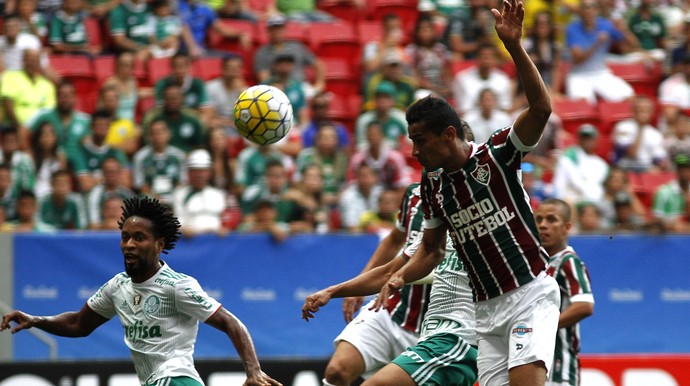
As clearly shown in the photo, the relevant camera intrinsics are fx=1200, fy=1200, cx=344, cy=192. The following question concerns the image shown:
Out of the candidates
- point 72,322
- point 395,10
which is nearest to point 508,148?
point 72,322

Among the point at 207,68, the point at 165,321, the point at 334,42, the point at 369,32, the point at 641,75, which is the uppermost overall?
the point at 369,32

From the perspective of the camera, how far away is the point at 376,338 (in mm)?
7871

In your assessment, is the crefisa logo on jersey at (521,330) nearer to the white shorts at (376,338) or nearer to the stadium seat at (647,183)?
the white shorts at (376,338)

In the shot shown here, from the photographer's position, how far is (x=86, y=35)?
1441 centimetres

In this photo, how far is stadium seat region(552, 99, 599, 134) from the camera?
14758 millimetres

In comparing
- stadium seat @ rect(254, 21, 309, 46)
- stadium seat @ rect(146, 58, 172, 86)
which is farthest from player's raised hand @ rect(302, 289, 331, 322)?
stadium seat @ rect(254, 21, 309, 46)

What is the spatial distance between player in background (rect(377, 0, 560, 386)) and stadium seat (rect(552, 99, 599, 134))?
337 inches

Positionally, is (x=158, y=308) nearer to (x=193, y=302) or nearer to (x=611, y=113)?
(x=193, y=302)

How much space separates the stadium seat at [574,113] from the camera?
48.4ft

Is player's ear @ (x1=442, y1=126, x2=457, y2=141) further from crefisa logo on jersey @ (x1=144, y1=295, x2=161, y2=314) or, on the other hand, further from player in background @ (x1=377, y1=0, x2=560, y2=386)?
crefisa logo on jersey @ (x1=144, y1=295, x2=161, y2=314)

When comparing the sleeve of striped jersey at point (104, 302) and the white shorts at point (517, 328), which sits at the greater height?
the sleeve of striped jersey at point (104, 302)

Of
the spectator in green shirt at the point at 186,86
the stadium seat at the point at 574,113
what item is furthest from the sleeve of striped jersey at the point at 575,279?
the stadium seat at the point at 574,113

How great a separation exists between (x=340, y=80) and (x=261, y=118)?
6.88m

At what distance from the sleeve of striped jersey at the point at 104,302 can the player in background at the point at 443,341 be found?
47.8 inches
